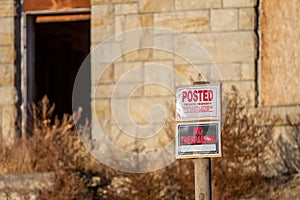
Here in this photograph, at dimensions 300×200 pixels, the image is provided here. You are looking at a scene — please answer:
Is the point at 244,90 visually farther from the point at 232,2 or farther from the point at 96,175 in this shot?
the point at 96,175

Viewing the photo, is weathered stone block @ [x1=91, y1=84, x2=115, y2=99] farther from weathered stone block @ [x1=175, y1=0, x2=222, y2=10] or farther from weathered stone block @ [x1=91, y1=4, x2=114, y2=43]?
weathered stone block @ [x1=175, y1=0, x2=222, y2=10]

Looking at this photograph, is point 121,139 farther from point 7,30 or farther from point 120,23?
point 7,30

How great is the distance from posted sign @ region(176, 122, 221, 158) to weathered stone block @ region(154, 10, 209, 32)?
4900 millimetres

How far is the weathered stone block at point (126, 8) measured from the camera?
429 inches

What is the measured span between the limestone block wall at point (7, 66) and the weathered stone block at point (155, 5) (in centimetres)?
175

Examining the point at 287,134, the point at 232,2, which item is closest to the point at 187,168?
the point at 287,134

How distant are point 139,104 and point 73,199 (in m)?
1.79

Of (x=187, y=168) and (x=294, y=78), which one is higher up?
(x=294, y=78)

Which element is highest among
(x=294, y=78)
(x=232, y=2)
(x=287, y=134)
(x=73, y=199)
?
(x=232, y=2)

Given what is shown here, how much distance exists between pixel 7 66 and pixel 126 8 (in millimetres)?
1743

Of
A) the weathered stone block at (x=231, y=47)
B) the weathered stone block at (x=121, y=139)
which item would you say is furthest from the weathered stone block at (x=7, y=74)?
the weathered stone block at (x=231, y=47)

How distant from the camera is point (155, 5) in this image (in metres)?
10.8

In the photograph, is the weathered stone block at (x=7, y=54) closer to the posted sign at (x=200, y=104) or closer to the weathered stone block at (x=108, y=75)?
the weathered stone block at (x=108, y=75)

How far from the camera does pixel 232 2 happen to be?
34.9ft
